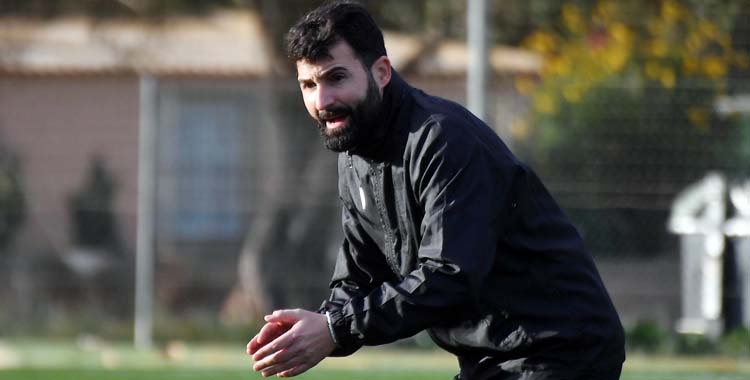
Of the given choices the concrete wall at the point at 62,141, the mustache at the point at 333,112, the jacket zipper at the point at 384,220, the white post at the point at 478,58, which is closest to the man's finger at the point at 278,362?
the jacket zipper at the point at 384,220

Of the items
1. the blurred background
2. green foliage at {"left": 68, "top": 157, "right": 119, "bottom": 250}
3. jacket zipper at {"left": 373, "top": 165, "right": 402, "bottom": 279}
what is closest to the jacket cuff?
jacket zipper at {"left": 373, "top": 165, "right": 402, "bottom": 279}

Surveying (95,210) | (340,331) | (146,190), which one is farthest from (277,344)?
(95,210)

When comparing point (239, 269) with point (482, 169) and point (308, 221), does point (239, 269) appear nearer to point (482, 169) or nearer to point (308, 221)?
point (308, 221)

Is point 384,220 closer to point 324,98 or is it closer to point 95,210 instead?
point 324,98

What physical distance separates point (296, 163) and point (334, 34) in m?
9.05

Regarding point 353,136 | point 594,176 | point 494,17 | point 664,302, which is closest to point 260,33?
point 494,17

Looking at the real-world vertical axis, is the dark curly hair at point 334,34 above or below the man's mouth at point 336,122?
above

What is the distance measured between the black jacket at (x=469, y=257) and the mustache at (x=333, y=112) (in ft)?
0.46

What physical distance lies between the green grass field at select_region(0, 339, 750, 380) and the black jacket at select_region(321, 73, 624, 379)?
5193 mm

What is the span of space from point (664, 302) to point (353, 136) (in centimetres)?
919

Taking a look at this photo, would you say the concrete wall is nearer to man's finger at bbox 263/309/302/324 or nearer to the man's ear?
the man's ear

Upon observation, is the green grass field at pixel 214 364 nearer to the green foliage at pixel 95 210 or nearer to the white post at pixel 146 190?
the white post at pixel 146 190

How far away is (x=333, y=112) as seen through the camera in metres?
3.73

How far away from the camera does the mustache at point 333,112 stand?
372 cm
